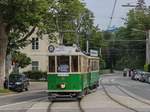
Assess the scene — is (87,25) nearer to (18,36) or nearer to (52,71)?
(18,36)

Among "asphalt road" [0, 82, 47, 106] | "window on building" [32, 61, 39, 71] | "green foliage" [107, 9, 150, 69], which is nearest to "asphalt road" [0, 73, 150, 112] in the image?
"asphalt road" [0, 82, 47, 106]

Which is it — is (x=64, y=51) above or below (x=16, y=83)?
above

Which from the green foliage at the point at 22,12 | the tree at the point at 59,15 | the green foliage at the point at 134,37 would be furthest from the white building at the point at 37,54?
the green foliage at the point at 22,12

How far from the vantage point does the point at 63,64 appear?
102ft

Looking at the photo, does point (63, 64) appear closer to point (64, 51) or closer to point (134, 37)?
point (64, 51)

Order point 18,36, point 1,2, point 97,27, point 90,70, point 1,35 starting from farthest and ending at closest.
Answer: point 97,27 → point 18,36 → point 1,35 → point 1,2 → point 90,70

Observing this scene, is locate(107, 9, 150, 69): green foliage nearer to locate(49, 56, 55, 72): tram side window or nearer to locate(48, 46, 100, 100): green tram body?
locate(48, 46, 100, 100): green tram body

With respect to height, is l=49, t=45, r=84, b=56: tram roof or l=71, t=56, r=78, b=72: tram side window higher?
l=49, t=45, r=84, b=56: tram roof

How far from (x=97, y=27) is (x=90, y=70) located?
95.6 m

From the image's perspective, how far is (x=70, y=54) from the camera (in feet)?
102

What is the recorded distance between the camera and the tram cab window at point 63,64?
30.8 m

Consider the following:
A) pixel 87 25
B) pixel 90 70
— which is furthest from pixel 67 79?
pixel 87 25

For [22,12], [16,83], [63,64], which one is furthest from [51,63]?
[16,83]

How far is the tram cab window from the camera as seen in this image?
101 feet
